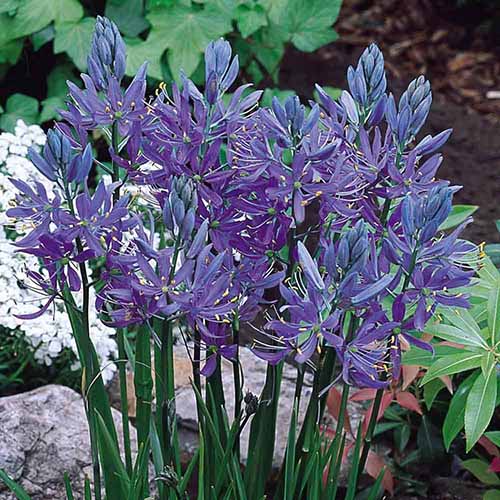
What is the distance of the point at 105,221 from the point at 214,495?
61 cm

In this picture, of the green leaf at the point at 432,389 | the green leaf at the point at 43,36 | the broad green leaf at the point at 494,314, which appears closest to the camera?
the broad green leaf at the point at 494,314

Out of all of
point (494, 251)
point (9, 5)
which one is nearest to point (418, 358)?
point (494, 251)

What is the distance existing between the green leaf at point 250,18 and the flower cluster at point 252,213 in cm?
213

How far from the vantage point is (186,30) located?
12.3 feet

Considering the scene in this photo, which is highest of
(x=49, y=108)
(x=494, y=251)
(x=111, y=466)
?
(x=49, y=108)

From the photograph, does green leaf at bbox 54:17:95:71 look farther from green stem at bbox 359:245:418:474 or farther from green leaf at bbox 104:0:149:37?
green stem at bbox 359:245:418:474

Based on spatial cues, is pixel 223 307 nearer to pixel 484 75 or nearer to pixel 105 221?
pixel 105 221

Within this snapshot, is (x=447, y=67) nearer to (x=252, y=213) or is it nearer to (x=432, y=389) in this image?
(x=432, y=389)

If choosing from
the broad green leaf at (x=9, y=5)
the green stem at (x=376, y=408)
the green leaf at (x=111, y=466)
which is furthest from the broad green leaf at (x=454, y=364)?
the broad green leaf at (x=9, y=5)

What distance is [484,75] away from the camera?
19.7 feet

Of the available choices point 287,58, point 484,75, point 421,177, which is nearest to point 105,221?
point 421,177

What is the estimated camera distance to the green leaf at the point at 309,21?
402cm

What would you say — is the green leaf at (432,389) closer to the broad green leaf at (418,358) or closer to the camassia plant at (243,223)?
the broad green leaf at (418,358)

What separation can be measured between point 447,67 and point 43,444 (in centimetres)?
440
